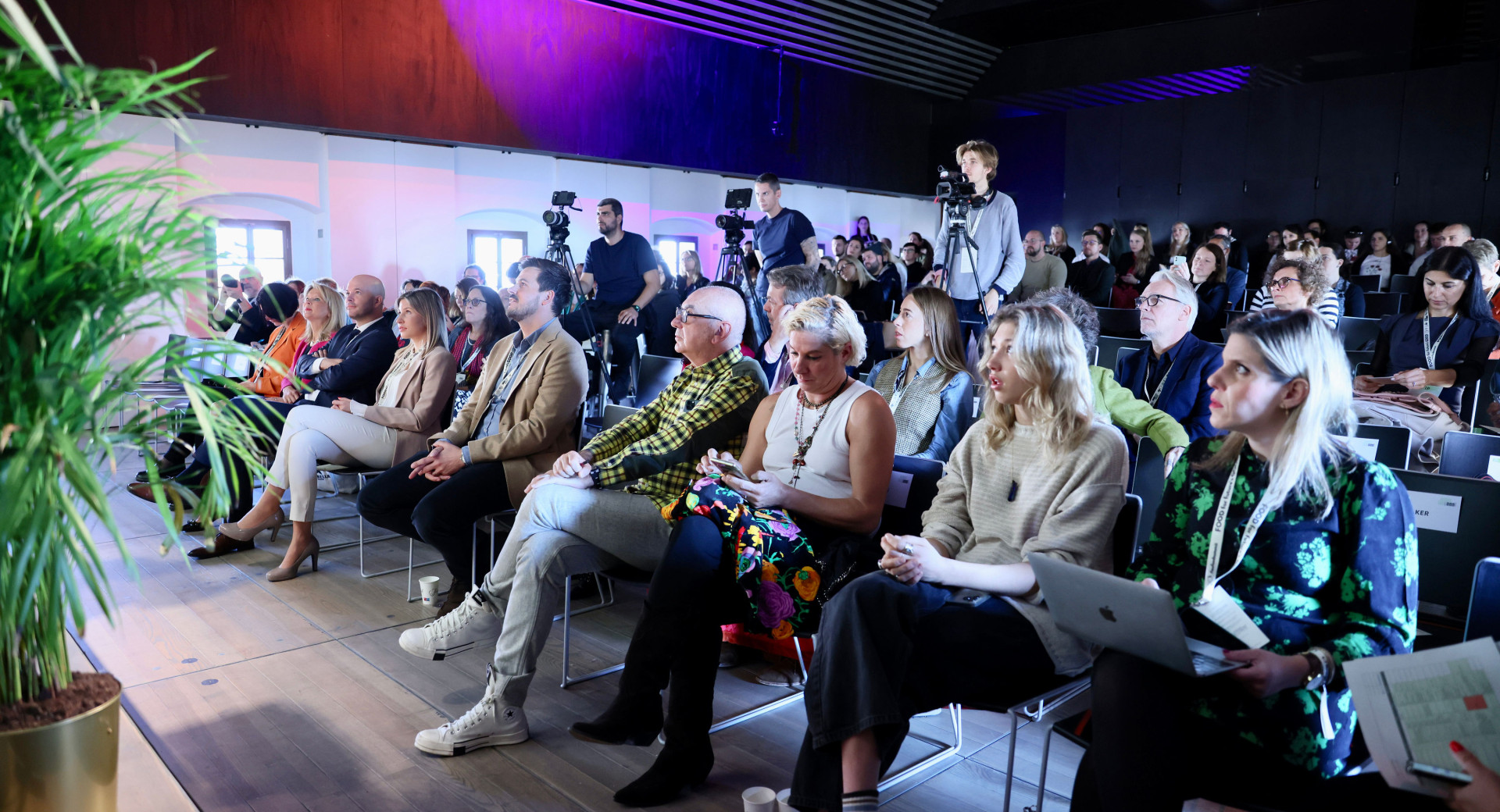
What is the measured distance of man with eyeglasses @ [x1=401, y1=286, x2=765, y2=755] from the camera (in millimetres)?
2494

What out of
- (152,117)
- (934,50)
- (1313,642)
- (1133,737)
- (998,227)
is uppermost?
(934,50)

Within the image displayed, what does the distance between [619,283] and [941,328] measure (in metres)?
3.35

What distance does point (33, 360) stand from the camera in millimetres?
1020

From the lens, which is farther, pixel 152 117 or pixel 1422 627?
pixel 152 117

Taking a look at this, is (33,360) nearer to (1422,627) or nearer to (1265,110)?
(1422,627)

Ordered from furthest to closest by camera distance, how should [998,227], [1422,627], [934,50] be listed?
[934,50]
[998,227]
[1422,627]

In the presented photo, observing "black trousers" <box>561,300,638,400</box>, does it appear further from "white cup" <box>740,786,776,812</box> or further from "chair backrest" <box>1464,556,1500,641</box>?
"chair backrest" <box>1464,556,1500,641</box>

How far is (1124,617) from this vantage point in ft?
5.07

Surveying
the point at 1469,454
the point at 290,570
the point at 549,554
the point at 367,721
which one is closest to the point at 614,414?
the point at 549,554

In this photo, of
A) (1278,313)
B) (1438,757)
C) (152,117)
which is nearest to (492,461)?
(1278,313)

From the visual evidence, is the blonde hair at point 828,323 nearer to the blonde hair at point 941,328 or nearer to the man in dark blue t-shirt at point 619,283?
the blonde hair at point 941,328

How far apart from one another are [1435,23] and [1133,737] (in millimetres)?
11625

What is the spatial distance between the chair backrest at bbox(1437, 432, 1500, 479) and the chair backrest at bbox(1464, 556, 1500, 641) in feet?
3.60

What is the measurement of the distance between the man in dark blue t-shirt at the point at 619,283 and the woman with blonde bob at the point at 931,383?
311 cm
